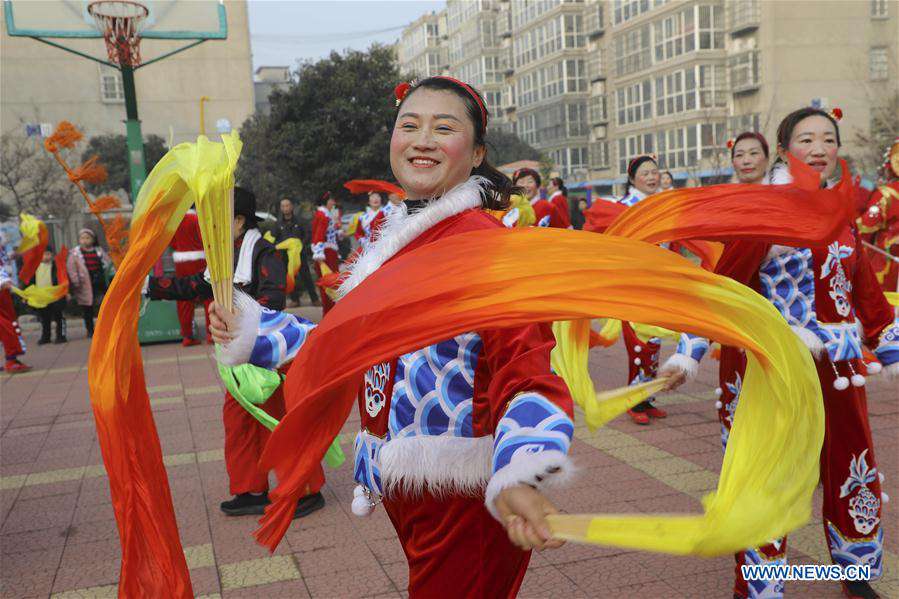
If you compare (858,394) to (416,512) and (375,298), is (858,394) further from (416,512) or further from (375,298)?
(375,298)

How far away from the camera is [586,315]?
1582 mm

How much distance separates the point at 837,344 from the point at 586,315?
6.30 feet

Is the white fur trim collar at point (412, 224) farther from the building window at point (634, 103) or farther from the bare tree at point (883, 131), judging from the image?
the building window at point (634, 103)

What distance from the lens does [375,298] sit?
65.1 inches

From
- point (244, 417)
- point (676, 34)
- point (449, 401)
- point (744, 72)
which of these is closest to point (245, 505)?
point (244, 417)

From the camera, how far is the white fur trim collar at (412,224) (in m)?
1.94

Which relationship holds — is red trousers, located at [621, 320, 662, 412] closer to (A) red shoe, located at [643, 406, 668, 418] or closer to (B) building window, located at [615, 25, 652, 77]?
(A) red shoe, located at [643, 406, 668, 418]

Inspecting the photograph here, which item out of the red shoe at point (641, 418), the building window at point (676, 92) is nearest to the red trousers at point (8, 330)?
A: the red shoe at point (641, 418)

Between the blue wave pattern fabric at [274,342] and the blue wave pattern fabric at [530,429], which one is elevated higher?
the blue wave pattern fabric at [274,342]

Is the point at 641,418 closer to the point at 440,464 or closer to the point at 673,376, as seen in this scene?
the point at 673,376

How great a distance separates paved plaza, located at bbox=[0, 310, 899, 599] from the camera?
→ 3459mm

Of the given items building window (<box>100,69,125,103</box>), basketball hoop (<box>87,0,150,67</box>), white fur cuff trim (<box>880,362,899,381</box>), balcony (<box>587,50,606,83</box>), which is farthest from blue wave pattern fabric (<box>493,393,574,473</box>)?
balcony (<box>587,50,606,83</box>)

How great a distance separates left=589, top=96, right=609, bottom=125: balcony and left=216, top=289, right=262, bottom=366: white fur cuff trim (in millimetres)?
47421

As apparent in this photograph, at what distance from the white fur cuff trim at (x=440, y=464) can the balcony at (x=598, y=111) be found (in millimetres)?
47715
